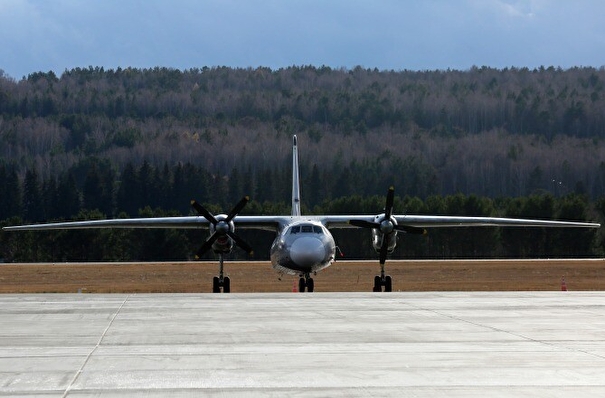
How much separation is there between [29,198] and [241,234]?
62.8 metres

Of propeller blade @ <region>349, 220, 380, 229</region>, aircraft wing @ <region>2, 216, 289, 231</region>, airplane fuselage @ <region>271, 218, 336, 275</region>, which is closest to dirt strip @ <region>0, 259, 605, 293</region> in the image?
aircraft wing @ <region>2, 216, 289, 231</region>

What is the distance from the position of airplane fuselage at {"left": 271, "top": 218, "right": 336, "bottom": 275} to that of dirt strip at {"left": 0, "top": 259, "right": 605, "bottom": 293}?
12.2 m

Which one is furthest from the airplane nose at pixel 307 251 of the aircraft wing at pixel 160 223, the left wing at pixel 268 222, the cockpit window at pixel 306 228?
the aircraft wing at pixel 160 223

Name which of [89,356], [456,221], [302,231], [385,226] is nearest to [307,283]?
[302,231]

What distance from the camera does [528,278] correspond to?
6706cm

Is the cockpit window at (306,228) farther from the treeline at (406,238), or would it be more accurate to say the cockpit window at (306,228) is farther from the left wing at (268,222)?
the treeline at (406,238)

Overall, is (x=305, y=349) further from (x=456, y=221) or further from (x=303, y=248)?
(x=456, y=221)

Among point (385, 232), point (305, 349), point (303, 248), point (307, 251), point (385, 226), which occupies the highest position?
point (385, 226)

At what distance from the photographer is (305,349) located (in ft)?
50.1

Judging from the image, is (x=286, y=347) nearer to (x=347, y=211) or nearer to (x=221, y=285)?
(x=221, y=285)

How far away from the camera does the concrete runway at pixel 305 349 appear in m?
11.7

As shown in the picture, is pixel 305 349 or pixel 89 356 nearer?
pixel 89 356

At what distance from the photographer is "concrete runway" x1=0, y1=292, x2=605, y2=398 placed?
11.7 metres

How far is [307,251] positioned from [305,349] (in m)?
24.3
